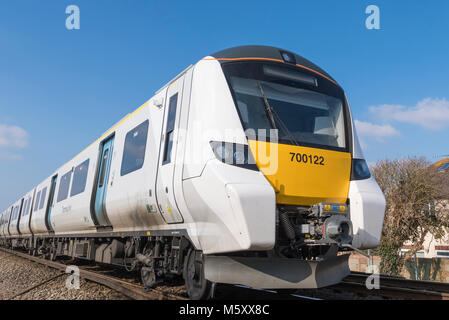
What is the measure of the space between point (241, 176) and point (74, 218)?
7431 mm

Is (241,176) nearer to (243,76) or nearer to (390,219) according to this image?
(243,76)

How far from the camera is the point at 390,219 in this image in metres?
15.5

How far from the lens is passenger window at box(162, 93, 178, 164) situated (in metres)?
5.51

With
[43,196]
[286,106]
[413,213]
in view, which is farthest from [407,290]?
[43,196]

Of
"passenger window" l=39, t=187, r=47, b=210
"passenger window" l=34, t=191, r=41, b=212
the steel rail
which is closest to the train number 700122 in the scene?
the steel rail

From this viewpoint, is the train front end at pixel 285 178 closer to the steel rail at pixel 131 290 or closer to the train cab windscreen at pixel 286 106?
the train cab windscreen at pixel 286 106

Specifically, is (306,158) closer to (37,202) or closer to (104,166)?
(104,166)

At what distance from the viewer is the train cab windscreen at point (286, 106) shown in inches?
197

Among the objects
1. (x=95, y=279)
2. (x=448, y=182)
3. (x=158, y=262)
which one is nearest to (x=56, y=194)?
(x=95, y=279)

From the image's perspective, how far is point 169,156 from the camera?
17.8 feet

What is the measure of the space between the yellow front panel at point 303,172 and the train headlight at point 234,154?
0.10m

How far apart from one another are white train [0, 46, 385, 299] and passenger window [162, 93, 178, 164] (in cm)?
2

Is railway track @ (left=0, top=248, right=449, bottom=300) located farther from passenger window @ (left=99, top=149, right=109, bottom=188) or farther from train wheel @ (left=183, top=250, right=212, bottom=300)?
passenger window @ (left=99, top=149, right=109, bottom=188)
